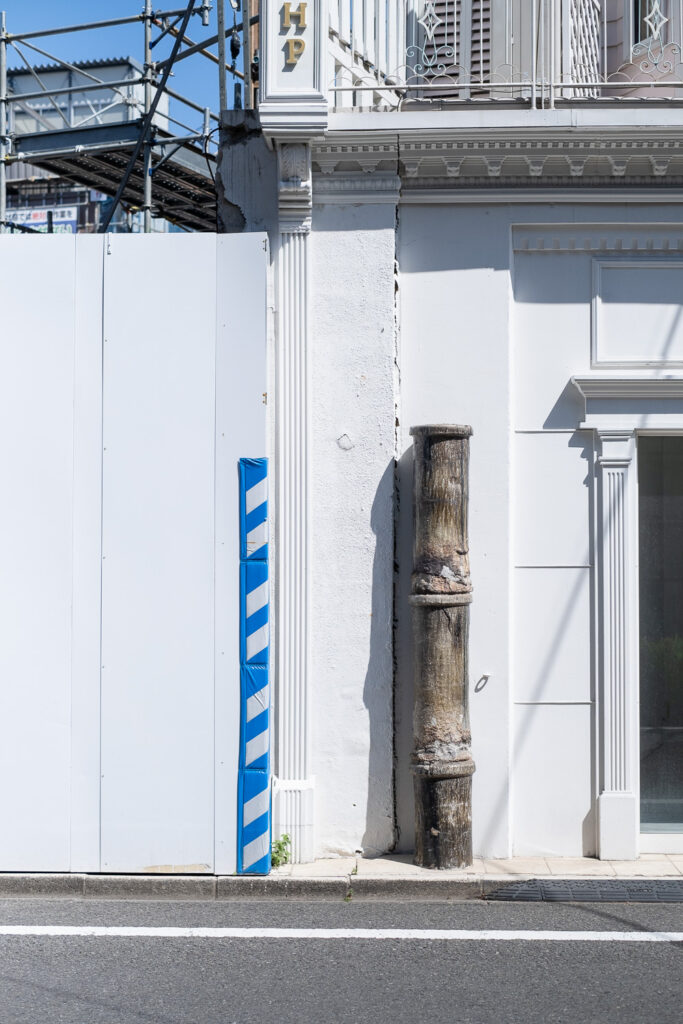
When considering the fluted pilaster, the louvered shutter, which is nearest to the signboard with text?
the louvered shutter

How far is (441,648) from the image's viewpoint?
706cm

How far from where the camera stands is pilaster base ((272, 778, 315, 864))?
7.14 meters

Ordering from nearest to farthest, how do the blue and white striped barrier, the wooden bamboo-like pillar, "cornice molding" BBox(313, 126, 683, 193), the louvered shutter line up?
1. the blue and white striped barrier
2. the wooden bamboo-like pillar
3. "cornice molding" BBox(313, 126, 683, 193)
4. the louvered shutter

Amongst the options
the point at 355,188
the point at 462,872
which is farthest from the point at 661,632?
the point at 355,188

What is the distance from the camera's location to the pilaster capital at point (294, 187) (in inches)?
286

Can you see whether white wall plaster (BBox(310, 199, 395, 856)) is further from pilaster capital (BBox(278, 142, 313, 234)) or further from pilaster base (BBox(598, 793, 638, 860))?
pilaster base (BBox(598, 793, 638, 860))

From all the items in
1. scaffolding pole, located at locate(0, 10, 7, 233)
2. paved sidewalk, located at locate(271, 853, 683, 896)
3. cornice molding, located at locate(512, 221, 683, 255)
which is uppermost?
scaffolding pole, located at locate(0, 10, 7, 233)

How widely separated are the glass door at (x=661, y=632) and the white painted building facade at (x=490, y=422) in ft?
0.06

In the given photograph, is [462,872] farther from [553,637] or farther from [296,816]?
[553,637]

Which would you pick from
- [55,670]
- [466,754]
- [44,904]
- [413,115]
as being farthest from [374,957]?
[413,115]

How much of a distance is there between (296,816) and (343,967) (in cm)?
167

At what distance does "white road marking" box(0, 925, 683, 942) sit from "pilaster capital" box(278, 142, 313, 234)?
418 cm

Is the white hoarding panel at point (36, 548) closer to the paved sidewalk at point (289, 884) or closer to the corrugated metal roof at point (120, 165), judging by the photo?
the paved sidewalk at point (289, 884)

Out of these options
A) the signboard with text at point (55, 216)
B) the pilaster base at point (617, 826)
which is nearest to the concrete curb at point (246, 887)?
the pilaster base at point (617, 826)
